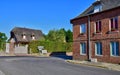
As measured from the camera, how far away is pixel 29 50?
50.9 metres

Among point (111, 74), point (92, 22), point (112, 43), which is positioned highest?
point (92, 22)

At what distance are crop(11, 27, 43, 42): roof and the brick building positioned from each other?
34.8 meters

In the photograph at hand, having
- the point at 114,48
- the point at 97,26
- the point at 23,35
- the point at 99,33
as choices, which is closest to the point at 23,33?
the point at 23,35

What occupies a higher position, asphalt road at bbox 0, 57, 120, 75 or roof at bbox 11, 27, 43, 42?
roof at bbox 11, 27, 43, 42

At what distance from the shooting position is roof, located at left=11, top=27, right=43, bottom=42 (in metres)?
66.1

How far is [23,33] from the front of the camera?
67438 millimetres

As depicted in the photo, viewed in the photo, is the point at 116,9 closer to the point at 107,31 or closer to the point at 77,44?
the point at 107,31

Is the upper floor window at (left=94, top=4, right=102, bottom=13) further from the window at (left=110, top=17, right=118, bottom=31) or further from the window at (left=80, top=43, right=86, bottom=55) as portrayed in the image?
the window at (left=80, top=43, right=86, bottom=55)

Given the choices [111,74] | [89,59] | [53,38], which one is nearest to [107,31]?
[89,59]

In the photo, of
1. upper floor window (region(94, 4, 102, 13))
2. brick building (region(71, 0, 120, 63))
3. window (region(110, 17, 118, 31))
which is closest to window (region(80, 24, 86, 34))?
brick building (region(71, 0, 120, 63))

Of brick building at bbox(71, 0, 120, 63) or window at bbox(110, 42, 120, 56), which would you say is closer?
window at bbox(110, 42, 120, 56)

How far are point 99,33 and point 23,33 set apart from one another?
4194 cm

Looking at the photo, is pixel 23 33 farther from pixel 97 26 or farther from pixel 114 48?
pixel 114 48

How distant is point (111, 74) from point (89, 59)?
1258 centimetres
